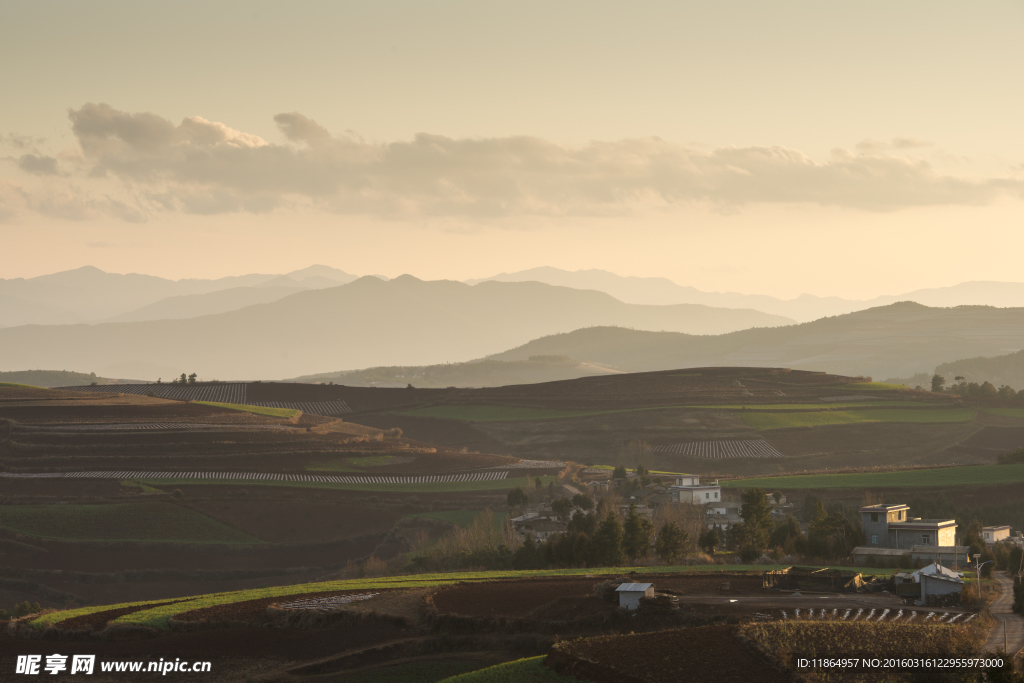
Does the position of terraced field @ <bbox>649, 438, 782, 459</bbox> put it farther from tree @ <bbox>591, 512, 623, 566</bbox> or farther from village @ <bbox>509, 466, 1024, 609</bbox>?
tree @ <bbox>591, 512, 623, 566</bbox>

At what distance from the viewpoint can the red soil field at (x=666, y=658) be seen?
109ft

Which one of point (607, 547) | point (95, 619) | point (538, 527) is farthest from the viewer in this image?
point (538, 527)

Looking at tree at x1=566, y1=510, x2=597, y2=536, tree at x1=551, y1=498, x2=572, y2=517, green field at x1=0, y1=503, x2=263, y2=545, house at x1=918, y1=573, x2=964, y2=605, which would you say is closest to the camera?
house at x1=918, y1=573, x2=964, y2=605

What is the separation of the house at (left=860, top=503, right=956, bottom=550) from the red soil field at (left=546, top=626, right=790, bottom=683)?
34.7 metres

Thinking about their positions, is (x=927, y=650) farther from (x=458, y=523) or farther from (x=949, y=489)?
(x=949, y=489)

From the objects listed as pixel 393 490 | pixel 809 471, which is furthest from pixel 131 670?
pixel 809 471

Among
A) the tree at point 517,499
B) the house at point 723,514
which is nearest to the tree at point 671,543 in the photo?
the house at point 723,514

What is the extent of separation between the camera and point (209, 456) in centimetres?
11131

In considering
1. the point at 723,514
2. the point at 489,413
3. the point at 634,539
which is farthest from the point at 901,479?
the point at 489,413

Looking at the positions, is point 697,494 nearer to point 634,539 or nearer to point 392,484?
point 634,539

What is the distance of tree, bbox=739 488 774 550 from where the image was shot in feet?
230

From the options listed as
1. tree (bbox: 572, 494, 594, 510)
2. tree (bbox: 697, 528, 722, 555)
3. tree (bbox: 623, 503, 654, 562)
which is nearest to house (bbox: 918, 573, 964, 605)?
tree (bbox: 623, 503, 654, 562)

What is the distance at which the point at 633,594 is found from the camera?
45031 mm

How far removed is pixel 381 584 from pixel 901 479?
217 ft
